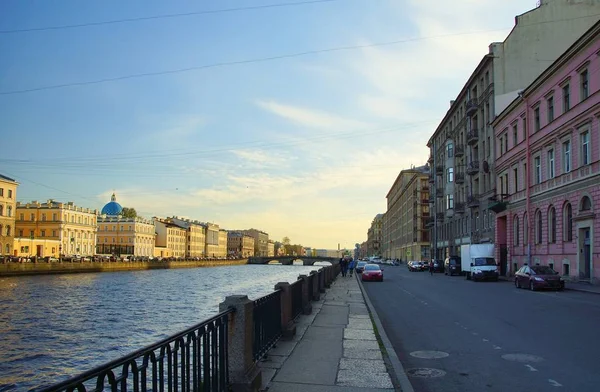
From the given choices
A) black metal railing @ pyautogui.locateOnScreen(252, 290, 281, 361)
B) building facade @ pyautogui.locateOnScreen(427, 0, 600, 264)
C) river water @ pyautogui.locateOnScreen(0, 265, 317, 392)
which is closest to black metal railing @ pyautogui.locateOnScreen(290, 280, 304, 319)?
black metal railing @ pyautogui.locateOnScreen(252, 290, 281, 361)

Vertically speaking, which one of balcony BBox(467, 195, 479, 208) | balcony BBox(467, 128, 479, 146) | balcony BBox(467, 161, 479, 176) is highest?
balcony BBox(467, 128, 479, 146)

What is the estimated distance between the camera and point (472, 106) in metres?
60.0

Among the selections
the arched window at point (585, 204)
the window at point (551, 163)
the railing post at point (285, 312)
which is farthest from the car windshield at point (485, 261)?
the railing post at point (285, 312)

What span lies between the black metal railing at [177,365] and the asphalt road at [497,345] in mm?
3395

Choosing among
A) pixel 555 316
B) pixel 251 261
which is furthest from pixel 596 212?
pixel 251 261

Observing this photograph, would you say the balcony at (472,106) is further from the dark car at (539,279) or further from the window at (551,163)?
the dark car at (539,279)

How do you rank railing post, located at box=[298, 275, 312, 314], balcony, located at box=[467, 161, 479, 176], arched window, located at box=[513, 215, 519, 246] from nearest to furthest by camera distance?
railing post, located at box=[298, 275, 312, 314] → arched window, located at box=[513, 215, 519, 246] → balcony, located at box=[467, 161, 479, 176]

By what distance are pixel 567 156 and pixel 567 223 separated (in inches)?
179

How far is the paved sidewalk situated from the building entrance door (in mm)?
24269

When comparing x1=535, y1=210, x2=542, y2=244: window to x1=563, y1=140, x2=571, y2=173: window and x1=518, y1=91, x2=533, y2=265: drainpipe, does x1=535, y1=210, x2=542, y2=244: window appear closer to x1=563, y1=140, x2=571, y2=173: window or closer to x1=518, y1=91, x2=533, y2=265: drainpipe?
x1=518, y1=91, x2=533, y2=265: drainpipe

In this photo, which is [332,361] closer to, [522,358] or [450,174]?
[522,358]

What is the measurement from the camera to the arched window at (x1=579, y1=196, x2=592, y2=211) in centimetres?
3317

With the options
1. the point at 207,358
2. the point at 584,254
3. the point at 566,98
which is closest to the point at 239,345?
the point at 207,358

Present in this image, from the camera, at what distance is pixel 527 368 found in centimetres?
909
